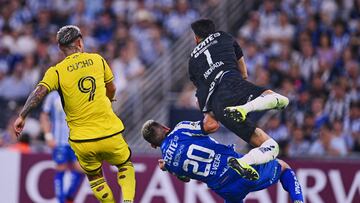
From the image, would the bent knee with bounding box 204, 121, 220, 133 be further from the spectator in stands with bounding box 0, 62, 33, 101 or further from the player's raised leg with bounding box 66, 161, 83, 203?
the spectator in stands with bounding box 0, 62, 33, 101

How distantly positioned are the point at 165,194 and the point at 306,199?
2274 millimetres

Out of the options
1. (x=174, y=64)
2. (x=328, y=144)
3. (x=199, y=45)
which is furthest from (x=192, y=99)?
(x=199, y=45)

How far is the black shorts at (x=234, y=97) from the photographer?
1394 centimetres

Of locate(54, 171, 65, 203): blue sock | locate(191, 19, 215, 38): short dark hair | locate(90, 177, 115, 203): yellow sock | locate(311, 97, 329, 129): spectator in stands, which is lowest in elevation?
locate(311, 97, 329, 129): spectator in stands

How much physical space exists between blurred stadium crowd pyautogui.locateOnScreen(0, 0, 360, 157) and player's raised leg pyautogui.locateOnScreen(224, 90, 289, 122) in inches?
207

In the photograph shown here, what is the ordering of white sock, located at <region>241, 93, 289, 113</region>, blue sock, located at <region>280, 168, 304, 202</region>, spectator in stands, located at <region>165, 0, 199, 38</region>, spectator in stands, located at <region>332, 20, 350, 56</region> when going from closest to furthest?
white sock, located at <region>241, 93, 289, 113</region> < blue sock, located at <region>280, 168, 304, 202</region> < spectator in stands, located at <region>332, 20, 350, 56</region> < spectator in stands, located at <region>165, 0, 199, 38</region>

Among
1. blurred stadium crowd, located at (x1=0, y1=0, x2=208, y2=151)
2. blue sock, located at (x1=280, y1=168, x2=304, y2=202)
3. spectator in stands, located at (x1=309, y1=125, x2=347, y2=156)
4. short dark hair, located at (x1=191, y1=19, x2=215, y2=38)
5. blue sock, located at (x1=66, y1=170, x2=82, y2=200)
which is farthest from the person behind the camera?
blurred stadium crowd, located at (x1=0, y1=0, x2=208, y2=151)

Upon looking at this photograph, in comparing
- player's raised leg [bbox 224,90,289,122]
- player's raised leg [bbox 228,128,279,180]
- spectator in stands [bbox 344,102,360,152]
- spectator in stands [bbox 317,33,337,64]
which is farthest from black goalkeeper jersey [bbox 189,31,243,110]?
spectator in stands [bbox 317,33,337,64]

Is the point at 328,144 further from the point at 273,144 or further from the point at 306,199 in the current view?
the point at 273,144

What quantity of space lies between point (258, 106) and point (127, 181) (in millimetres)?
1908

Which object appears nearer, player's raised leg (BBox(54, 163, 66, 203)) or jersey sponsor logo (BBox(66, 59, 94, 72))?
jersey sponsor logo (BBox(66, 59, 94, 72))

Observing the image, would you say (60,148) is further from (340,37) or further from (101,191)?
(340,37)

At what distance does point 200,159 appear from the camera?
14.1 metres

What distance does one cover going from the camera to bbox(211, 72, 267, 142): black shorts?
13938 mm
